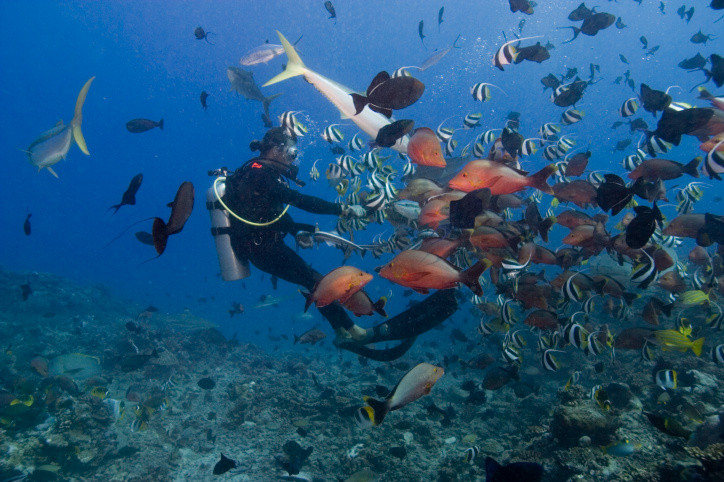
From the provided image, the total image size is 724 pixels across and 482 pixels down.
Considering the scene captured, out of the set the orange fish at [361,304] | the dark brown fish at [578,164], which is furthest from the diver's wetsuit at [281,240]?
the dark brown fish at [578,164]

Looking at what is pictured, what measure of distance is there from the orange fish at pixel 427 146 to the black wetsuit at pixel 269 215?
1906 millimetres

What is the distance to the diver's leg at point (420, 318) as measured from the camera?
5.78 meters

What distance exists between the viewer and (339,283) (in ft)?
11.3

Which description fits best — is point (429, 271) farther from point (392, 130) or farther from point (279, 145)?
point (279, 145)

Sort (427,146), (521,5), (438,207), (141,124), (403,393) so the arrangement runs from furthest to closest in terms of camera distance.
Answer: (141,124), (521,5), (438,207), (427,146), (403,393)

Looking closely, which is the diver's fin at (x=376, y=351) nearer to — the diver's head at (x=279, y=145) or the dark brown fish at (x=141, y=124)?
the diver's head at (x=279, y=145)

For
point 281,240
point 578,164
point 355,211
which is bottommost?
point 578,164

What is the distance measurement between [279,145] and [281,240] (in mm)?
1864

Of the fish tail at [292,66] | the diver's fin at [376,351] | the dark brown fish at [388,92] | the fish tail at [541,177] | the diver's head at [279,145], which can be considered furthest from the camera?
the diver's fin at [376,351]

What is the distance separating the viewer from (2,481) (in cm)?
506

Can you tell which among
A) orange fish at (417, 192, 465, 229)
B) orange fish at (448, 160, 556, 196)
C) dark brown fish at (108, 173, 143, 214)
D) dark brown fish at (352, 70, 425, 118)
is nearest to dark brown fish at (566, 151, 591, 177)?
orange fish at (448, 160, 556, 196)

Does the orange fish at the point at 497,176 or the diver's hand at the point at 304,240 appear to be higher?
the orange fish at the point at 497,176

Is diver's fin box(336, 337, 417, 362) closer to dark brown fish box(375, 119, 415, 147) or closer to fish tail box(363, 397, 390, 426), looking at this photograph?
fish tail box(363, 397, 390, 426)

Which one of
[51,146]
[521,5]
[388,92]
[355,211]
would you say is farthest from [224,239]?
[521,5]
